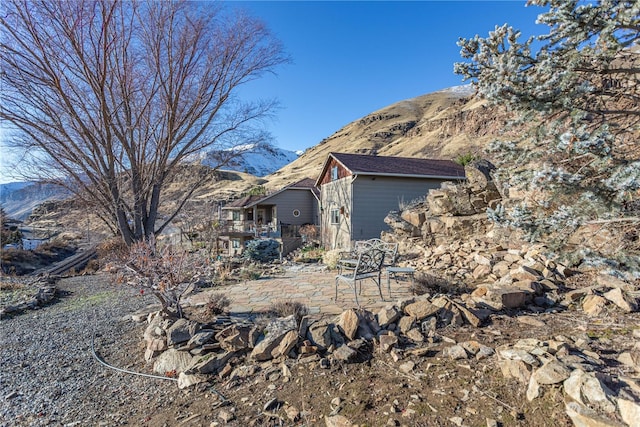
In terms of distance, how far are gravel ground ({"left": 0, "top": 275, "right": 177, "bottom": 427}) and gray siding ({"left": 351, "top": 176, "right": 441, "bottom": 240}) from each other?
9387mm

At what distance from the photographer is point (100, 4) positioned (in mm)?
5578

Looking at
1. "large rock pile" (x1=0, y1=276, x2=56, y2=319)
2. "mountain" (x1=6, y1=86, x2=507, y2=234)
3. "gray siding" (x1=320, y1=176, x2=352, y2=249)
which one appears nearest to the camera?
"large rock pile" (x1=0, y1=276, x2=56, y2=319)

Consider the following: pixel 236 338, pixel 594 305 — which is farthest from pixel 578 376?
pixel 236 338

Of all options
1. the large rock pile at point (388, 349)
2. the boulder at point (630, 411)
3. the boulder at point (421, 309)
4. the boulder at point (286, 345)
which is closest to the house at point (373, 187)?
the large rock pile at point (388, 349)

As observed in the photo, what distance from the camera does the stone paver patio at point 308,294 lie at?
448 centimetres

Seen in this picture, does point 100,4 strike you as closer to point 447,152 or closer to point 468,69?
point 468,69

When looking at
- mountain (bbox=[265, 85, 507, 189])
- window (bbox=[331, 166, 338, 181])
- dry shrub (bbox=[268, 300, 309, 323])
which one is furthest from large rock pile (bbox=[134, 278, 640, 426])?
mountain (bbox=[265, 85, 507, 189])

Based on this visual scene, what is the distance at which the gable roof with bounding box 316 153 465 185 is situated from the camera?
43.9 ft

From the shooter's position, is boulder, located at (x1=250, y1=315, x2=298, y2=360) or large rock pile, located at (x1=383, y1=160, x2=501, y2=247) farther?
large rock pile, located at (x1=383, y1=160, x2=501, y2=247)

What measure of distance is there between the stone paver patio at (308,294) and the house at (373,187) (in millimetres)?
6625

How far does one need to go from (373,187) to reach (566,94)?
11.5 metres

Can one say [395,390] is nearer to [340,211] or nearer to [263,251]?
[263,251]

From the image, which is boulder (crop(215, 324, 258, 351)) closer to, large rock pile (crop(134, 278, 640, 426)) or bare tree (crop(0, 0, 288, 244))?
large rock pile (crop(134, 278, 640, 426))

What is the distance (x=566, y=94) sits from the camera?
7.29ft
